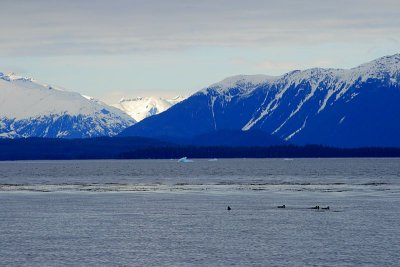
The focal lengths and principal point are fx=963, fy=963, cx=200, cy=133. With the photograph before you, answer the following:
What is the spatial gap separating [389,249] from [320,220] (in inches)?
1029

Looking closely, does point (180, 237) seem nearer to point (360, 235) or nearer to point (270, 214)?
point (360, 235)

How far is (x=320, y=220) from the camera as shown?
109750 millimetres

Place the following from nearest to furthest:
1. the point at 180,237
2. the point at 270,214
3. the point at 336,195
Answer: the point at 180,237 → the point at 270,214 → the point at 336,195

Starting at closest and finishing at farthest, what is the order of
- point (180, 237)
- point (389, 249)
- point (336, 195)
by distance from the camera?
point (389, 249) < point (180, 237) < point (336, 195)

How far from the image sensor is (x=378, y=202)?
137 m

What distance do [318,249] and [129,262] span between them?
1720 cm

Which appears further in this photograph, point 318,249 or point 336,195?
point 336,195

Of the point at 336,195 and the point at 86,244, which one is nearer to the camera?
the point at 86,244

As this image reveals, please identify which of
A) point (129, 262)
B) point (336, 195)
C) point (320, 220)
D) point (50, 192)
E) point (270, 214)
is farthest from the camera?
point (50, 192)

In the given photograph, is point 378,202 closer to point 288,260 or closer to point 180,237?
point 180,237

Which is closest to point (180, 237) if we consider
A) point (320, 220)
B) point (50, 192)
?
point (320, 220)

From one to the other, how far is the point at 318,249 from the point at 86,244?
21374 mm

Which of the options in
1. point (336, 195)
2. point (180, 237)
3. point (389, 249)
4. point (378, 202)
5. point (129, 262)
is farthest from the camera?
point (336, 195)

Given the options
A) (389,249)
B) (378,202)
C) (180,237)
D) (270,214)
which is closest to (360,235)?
(389,249)
